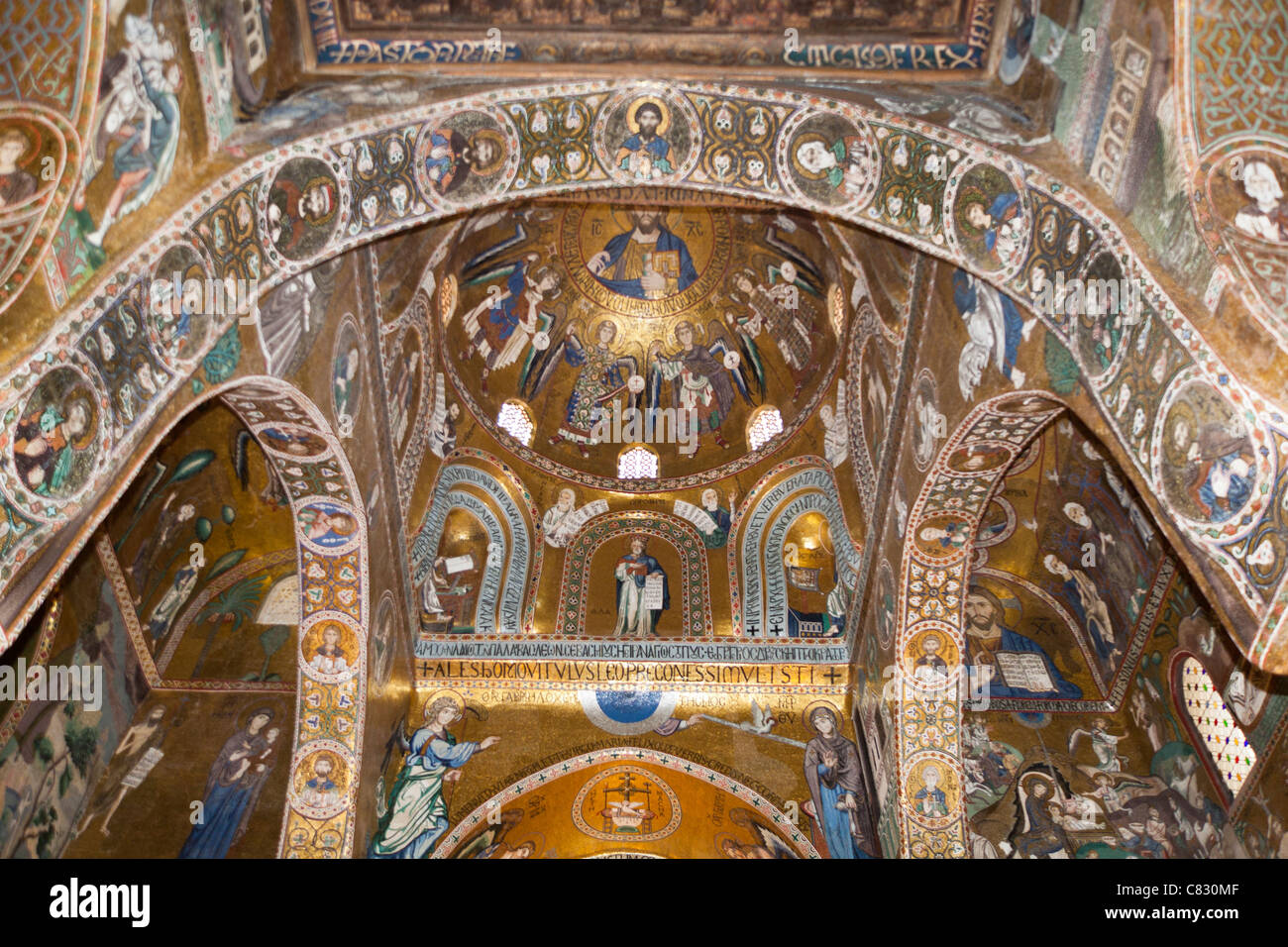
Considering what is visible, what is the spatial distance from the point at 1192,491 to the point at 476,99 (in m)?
5.69

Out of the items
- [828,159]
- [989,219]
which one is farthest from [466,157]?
[989,219]

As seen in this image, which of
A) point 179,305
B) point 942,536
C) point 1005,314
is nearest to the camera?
point 179,305

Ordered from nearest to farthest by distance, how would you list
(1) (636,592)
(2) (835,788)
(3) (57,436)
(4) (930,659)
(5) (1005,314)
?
(3) (57,436) → (5) (1005,314) → (4) (930,659) → (2) (835,788) → (1) (636,592)

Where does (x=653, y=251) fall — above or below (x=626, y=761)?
above

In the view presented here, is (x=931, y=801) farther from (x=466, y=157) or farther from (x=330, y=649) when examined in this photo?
(x=466, y=157)

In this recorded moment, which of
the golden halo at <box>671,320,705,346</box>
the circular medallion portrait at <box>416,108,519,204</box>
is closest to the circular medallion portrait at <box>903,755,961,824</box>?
the golden halo at <box>671,320,705,346</box>

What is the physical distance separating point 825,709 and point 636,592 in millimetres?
2906

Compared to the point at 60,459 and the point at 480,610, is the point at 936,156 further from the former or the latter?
the point at 480,610

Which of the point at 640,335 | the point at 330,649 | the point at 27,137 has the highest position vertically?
the point at 640,335

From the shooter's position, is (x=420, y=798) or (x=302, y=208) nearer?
(x=302, y=208)

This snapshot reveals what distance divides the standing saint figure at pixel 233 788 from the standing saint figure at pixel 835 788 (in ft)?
20.2

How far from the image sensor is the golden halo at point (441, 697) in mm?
13781

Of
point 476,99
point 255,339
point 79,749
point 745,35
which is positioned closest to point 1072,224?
point 745,35

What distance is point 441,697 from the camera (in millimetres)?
13984
